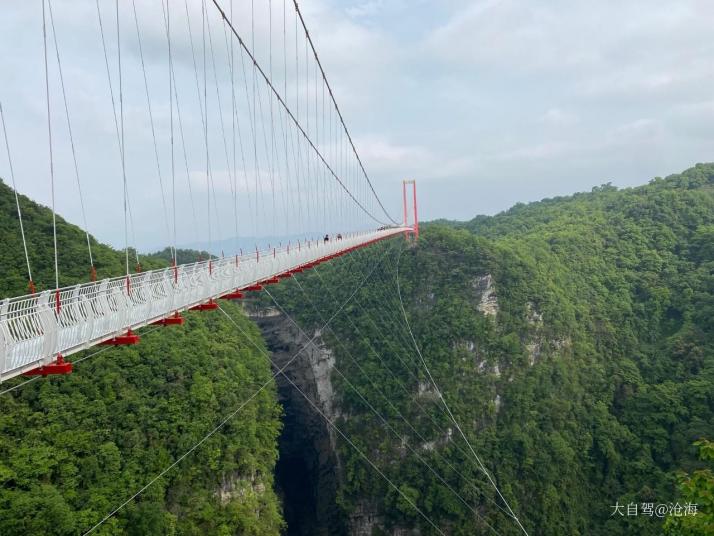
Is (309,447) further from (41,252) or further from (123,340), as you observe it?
(123,340)

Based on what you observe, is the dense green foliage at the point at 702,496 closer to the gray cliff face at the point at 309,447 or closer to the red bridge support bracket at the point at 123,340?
the red bridge support bracket at the point at 123,340

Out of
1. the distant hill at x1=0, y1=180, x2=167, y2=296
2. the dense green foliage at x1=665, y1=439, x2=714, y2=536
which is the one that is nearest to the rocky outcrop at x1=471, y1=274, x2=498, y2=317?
the distant hill at x1=0, y1=180, x2=167, y2=296

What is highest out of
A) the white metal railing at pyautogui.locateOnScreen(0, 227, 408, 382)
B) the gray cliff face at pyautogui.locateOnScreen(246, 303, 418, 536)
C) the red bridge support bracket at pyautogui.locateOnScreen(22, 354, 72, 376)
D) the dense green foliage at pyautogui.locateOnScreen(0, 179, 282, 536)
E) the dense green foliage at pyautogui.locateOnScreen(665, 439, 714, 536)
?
the white metal railing at pyautogui.locateOnScreen(0, 227, 408, 382)

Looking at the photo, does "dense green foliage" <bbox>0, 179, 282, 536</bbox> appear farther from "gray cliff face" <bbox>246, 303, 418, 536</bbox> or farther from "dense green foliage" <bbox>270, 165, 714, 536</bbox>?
"dense green foliage" <bbox>270, 165, 714, 536</bbox>

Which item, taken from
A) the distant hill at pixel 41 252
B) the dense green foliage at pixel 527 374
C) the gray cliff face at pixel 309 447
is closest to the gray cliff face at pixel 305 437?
the gray cliff face at pixel 309 447

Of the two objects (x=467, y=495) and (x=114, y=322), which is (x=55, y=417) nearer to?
(x=114, y=322)

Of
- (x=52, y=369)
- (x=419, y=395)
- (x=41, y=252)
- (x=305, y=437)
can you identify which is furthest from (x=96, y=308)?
(x=305, y=437)
